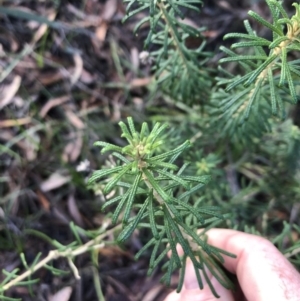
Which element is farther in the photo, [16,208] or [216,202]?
[16,208]

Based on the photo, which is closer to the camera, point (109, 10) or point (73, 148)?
point (73, 148)

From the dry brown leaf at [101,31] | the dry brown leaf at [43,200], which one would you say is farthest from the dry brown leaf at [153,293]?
the dry brown leaf at [101,31]

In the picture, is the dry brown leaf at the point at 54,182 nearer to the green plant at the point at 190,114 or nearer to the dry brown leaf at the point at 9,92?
the dry brown leaf at the point at 9,92

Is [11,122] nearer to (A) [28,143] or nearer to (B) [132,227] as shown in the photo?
(A) [28,143]


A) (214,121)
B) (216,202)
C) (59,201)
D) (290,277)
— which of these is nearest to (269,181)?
(216,202)

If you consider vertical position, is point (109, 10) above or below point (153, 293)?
above

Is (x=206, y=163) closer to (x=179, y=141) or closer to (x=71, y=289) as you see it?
(x=179, y=141)

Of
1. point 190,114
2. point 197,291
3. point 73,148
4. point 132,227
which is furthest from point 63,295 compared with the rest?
point 132,227
